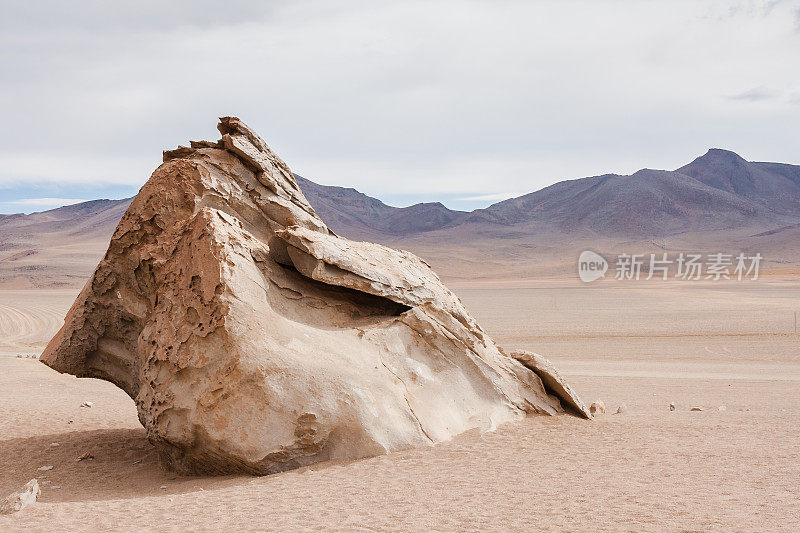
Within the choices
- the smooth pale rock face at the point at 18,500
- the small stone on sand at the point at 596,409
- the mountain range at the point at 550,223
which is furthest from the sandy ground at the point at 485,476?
the mountain range at the point at 550,223

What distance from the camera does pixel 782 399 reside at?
1290cm

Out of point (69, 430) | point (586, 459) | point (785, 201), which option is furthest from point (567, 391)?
point (785, 201)

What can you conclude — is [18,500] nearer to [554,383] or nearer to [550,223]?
[554,383]

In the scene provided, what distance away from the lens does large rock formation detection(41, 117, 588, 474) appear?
7.02 metres

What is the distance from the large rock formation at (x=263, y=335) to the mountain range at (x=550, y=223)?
225 feet

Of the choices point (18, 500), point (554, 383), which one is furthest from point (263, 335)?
point (554, 383)

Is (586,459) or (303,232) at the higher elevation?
(303,232)

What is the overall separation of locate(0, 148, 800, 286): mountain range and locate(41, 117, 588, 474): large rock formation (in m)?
68.7

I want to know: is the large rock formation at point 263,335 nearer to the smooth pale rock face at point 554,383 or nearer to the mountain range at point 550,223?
the smooth pale rock face at point 554,383

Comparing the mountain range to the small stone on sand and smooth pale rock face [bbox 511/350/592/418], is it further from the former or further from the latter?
smooth pale rock face [bbox 511/350/592/418]

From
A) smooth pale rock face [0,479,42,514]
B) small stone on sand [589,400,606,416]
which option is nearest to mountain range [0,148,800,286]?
small stone on sand [589,400,606,416]

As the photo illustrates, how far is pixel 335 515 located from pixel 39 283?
74338 mm

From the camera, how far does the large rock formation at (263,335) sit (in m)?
7.02

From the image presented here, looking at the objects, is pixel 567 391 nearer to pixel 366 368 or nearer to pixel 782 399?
pixel 366 368
